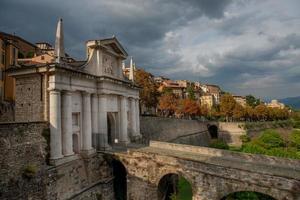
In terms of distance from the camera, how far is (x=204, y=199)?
1608cm

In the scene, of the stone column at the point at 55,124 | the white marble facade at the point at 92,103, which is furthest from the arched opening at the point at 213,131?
the stone column at the point at 55,124

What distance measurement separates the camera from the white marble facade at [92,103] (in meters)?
16.4

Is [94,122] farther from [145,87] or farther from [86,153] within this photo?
[145,87]

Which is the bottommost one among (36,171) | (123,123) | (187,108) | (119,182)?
(119,182)

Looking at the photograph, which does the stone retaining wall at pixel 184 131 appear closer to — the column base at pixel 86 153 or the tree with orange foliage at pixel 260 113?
the column base at pixel 86 153

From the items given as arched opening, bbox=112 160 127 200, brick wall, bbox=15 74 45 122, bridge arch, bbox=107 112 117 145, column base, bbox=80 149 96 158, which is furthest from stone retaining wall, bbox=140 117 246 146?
brick wall, bbox=15 74 45 122

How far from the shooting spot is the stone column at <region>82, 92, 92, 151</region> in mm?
19328

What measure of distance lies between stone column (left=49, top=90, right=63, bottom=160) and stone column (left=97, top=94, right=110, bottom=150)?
508cm

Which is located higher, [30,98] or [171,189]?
[30,98]

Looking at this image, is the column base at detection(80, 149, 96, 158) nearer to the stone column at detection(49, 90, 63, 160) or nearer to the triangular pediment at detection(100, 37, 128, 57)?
the stone column at detection(49, 90, 63, 160)

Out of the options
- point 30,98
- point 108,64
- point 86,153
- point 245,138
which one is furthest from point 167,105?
point 30,98

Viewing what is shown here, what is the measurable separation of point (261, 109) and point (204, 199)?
264 feet

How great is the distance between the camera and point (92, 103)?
68.7 feet

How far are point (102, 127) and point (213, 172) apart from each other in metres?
9.55
